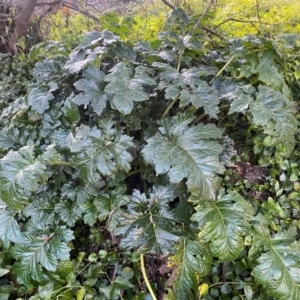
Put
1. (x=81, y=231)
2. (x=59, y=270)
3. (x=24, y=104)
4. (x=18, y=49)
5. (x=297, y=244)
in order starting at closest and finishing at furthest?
(x=297, y=244) → (x=59, y=270) → (x=81, y=231) → (x=24, y=104) → (x=18, y=49)

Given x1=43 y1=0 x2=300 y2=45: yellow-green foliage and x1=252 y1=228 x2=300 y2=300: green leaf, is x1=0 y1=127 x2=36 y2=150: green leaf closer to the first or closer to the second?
x1=43 y1=0 x2=300 y2=45: yellow-green foliage

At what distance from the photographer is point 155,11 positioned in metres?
3.19

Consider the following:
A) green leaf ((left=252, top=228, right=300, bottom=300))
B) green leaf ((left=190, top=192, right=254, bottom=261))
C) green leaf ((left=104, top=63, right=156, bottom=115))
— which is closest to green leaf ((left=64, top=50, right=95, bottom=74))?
green leaf ((left=104, top=63, right=156, bottom=115))

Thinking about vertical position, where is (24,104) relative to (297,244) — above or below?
above

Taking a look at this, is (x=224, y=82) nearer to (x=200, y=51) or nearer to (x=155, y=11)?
(x=200, y=51)

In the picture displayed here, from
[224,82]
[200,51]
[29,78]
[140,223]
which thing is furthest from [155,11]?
[140,223]

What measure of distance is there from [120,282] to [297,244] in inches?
29.4

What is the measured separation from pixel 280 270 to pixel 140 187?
0.78 meters

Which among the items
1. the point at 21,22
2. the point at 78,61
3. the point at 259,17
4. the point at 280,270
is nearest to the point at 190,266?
the point at 280,270

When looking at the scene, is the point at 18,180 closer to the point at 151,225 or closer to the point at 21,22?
the point at 151,225

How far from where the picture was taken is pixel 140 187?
5.14ft

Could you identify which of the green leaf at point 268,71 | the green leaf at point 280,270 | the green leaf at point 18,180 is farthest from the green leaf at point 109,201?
the green leaf at point 268,71

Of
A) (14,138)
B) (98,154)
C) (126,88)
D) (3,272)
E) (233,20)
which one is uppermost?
(233,20)

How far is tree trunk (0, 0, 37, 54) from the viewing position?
2819mm
